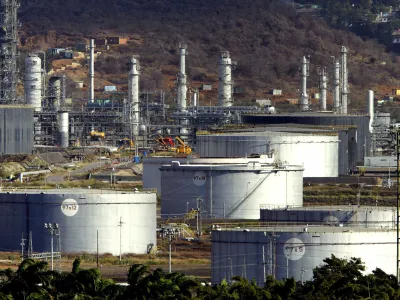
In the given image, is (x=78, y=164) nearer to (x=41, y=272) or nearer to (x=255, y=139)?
(x=255, y=139)

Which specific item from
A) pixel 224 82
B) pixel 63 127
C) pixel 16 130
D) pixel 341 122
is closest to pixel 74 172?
A: pixel 16 130

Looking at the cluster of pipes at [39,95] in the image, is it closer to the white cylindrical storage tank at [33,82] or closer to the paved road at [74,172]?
the white cylindrical storage tank at [33,82]

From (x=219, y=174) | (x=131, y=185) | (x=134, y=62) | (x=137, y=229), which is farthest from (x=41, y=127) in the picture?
(x=137, y=229)

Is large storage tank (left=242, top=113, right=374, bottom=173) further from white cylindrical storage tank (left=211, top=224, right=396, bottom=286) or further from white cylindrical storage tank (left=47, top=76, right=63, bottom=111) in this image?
white cylindrical storage tank (left=211, top=224, right=396, bottom=286)

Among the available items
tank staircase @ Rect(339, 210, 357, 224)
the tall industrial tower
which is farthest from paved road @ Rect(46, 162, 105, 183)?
tank staircase @ Rect(339, 210, 357, 224)

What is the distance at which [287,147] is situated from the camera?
9569cm

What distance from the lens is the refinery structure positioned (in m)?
52.5

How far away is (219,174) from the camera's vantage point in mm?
81688

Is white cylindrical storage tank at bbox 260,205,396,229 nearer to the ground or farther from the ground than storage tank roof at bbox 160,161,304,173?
nearer to the ground

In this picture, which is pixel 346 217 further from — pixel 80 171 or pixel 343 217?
pixel 80 171

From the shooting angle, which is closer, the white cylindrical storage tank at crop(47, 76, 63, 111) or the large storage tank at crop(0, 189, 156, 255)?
the large storage tank at crop(0, 189, 156, 255)

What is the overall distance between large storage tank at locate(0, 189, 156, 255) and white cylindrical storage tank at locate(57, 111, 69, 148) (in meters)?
55.7

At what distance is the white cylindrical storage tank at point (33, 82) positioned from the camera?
128m

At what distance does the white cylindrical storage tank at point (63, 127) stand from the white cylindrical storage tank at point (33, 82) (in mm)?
2408
